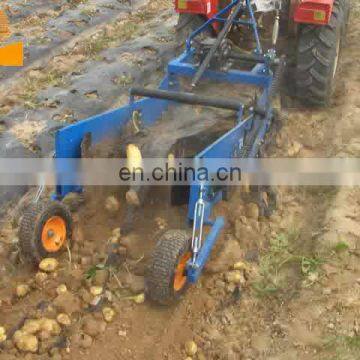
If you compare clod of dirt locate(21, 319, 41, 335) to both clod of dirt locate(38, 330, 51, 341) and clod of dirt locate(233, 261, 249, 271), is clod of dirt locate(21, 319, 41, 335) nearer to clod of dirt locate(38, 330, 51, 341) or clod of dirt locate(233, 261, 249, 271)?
clod of dirt locate(38, 330, 51, 341)

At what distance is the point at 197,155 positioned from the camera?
148 inches

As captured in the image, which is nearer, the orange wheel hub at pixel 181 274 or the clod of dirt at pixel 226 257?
the orange wheel hub at pixel 181 274

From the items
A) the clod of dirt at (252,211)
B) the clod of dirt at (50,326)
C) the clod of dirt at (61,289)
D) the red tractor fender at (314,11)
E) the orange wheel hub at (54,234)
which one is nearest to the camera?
the clod of dirt at (50,326)

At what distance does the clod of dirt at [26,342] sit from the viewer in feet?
10.6

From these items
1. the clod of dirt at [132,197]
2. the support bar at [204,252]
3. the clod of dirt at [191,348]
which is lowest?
the clod of dirt at [191,348]

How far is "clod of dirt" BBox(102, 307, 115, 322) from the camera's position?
3.51m

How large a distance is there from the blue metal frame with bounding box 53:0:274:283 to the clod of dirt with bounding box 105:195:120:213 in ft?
0.82

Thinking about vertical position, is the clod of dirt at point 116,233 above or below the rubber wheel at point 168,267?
below

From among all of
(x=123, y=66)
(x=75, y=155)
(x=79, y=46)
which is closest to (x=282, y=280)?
(x=75, y=155)

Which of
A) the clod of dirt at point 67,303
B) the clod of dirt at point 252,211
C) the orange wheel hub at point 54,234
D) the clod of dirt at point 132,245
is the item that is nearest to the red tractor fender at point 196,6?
the clod of dirt at point 252,211

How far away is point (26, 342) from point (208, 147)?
5.72 ft

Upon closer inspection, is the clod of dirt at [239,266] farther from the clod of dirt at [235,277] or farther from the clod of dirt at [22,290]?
the clod of dirt at [22,290]

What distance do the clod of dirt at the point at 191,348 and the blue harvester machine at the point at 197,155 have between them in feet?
1.04

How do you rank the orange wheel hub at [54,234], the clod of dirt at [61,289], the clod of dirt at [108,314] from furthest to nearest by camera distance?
the orange wheel hub at [54,234]
the clod of dirt at [61,289]
the clod of dirt at [108,314]
